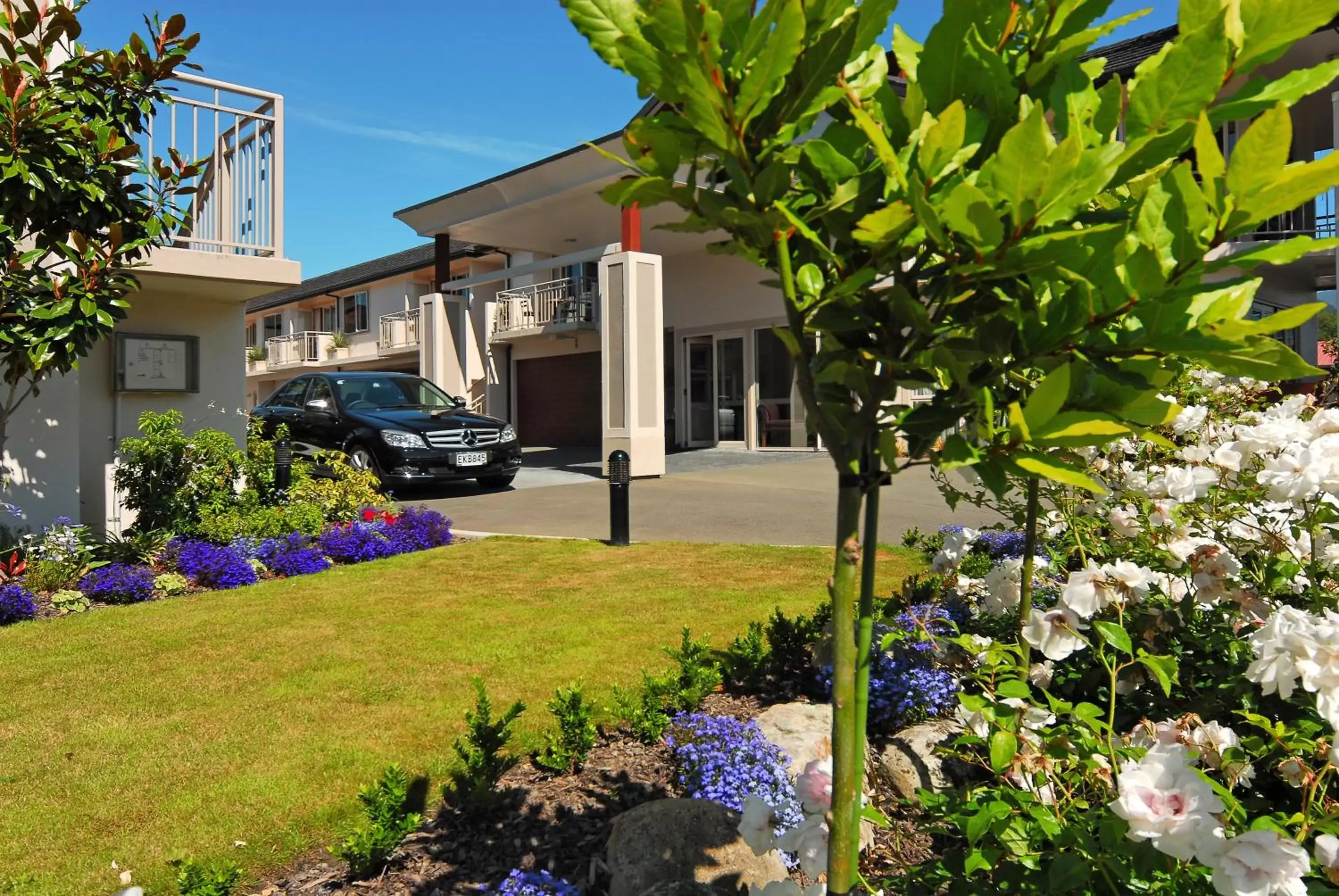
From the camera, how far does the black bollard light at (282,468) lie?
28.9 ft

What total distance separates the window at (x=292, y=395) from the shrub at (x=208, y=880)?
12126 millimetres

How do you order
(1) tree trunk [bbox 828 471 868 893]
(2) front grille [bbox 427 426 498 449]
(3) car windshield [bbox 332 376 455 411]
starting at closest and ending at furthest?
(1) tree trunk [bbox 828 471 868 893], (2) front grille [bbox 427 426 498 449], (3) car windshield [bbox 332 376 455 411]

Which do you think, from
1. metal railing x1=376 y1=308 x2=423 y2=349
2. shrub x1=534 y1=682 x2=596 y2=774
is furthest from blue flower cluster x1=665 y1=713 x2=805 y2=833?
metal railing x1=376 y1=308 x2=423 y2=349

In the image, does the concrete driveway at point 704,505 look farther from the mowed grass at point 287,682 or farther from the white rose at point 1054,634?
Answer: the white rose at point 1054,634

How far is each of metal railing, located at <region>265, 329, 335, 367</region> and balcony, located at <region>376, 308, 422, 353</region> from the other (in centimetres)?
455

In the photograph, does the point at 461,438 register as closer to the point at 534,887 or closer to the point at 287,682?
the point at 287,682

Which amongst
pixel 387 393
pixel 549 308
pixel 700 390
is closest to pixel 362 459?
pixel 387 393

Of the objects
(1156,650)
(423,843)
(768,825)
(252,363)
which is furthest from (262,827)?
(252,363)

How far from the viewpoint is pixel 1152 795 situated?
1235mm

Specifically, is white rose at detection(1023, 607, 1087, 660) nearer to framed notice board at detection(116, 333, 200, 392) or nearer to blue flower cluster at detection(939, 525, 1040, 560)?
blue flower cluster at detection(939, 525, 1040, 560)

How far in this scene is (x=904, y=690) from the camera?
121 inches

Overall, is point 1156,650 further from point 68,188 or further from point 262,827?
point 68,188

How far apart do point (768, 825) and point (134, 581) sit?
6.16m

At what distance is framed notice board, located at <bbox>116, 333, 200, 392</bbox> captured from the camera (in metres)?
8.00
